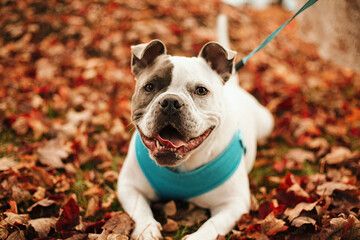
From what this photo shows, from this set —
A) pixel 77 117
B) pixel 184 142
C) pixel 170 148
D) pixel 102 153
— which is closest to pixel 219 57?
pixel 184 142

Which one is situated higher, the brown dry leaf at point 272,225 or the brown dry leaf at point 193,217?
the brown dry leaf at point 272,225

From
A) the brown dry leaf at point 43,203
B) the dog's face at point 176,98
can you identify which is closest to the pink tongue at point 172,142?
the dog's face at point 176,98

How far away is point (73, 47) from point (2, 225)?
4.57m

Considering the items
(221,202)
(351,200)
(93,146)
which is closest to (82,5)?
(93,146)

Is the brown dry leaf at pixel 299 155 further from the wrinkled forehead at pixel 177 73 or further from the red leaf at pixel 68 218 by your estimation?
the red leaf at pixel 68 218

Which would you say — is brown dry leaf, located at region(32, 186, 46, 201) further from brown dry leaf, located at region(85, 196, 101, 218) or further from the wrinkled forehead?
the wrinkled forehead

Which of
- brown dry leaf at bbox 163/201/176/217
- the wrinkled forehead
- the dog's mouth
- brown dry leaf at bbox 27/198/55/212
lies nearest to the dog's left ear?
the wrinkled forehead

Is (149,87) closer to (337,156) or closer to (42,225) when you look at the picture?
(42,225)

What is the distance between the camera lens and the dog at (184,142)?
2.45m

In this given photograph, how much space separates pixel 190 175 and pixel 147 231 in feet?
2.03

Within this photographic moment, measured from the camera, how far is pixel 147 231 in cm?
254

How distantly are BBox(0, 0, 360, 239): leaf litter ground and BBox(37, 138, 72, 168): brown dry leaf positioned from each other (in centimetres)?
1

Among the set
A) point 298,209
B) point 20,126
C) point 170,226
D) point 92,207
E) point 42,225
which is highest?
point 298,209

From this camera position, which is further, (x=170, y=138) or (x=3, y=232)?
(x=170, y=138)
